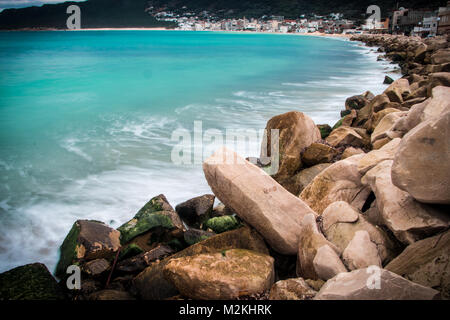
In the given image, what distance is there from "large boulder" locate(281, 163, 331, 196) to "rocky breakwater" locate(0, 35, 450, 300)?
29 millimetres

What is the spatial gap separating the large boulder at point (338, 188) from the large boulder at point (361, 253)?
1.08 metres

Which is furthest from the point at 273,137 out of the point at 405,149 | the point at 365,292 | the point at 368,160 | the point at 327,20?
the point at 327,20

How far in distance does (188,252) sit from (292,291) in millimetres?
1531

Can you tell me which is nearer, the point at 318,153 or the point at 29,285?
the point at 29,285

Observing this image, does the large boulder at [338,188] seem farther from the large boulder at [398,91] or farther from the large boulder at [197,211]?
the large boulder at [398,91]

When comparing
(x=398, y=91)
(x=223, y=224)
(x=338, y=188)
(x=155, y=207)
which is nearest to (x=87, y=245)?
(x=155, y=207)

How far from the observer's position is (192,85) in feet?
73.4

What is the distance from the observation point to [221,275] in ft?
9.89

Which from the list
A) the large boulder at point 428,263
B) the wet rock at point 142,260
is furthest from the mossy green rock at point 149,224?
the large boulder at point 428,263

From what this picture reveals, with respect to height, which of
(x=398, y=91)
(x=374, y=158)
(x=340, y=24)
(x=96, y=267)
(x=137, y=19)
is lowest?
(x=96, y=267)

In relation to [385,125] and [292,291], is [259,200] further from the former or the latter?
[385,125]

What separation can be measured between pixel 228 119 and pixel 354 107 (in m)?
5.03

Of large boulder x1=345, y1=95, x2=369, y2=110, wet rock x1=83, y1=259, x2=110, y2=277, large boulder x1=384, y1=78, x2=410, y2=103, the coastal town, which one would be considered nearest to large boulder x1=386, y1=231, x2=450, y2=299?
wet rock x1=83, y1=259, x2=110, y2=277

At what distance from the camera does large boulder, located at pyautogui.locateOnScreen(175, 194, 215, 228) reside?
5402 millimetres
